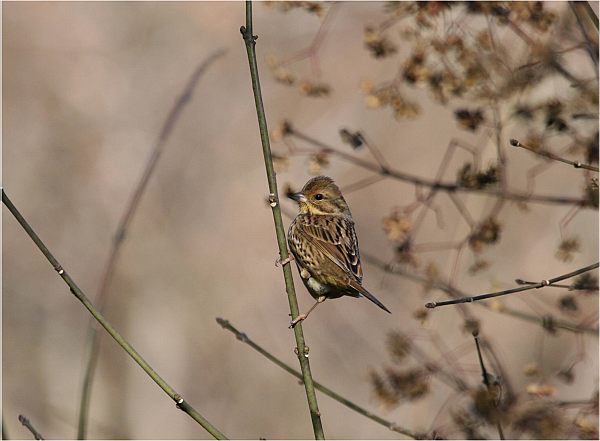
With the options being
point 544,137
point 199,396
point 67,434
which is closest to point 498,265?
point 199,396

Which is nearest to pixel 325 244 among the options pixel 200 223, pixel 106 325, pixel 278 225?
pixel 278 225

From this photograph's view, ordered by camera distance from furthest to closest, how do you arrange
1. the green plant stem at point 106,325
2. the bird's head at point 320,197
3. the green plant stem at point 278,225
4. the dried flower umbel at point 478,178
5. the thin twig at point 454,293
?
the bird's head at point 320,197
the dried flower umbel at point 478,178
the thin twig at point 454,293
the green plant stem at point 278,225
the green plant stem at point 106,325

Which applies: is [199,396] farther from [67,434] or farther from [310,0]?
[310,0]

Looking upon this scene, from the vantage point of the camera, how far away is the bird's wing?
3850mm

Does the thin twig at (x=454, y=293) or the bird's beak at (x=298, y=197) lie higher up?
the bird's beak at (x=298, y=197)

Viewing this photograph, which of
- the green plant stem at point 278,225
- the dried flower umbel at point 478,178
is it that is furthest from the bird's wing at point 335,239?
the green plant stem at point 278,225

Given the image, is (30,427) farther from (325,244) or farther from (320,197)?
(320,197)

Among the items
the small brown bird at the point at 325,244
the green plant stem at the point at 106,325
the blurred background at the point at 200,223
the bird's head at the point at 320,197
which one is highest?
the blurred background at the point at 200,223

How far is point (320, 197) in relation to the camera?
410 centimetres

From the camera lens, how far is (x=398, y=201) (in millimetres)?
9008

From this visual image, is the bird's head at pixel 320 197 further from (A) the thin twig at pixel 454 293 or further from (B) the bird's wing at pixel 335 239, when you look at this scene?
(A) the thin twig at pixel 454 293

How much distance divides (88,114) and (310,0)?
5.58 m

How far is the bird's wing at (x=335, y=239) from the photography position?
12.6 feet

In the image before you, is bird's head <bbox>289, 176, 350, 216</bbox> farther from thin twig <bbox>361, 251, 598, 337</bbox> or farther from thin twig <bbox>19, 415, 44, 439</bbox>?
thin twig <bbox>19, 415, 44, 439</bbox>
